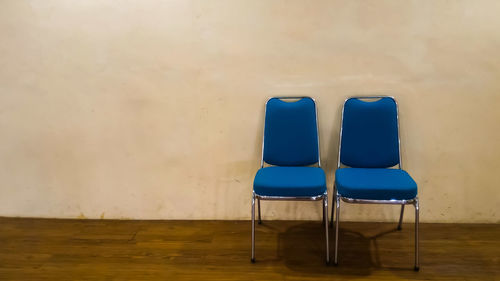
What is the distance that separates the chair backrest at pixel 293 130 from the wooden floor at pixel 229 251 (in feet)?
1.89

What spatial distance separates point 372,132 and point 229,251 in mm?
1221

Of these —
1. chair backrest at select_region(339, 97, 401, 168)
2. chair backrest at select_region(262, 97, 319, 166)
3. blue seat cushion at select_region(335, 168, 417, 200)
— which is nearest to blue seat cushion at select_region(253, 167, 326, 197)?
blue seat cushion at select_region(335, 168, 417, 200)

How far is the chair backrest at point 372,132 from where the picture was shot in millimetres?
2115

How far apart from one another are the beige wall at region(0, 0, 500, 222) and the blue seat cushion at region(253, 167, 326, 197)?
1.45 ft

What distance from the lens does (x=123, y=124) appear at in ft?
7.88

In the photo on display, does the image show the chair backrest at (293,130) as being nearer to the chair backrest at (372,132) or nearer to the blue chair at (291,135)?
the blue chair at (291,135)

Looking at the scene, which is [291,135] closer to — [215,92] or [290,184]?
[290,184]

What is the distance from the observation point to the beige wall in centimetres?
214

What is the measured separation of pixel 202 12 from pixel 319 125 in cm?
113

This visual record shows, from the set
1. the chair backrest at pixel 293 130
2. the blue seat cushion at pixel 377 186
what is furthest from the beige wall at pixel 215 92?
the blue seat cushion at pixel 377 186

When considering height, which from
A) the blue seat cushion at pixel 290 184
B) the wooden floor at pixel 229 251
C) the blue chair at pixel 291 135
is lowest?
the wooden floor at pixel 229 251

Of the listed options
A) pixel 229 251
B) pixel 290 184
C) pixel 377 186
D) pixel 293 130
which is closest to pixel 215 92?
pixel 293 130

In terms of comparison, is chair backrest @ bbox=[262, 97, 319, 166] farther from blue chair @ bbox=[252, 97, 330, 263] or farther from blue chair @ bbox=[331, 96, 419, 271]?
blue chair @ bbox=[331, 96, 419, 271]

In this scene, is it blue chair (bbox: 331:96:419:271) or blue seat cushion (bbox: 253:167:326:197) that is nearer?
blue seat cushion (bbox: 253:167:326:197)
